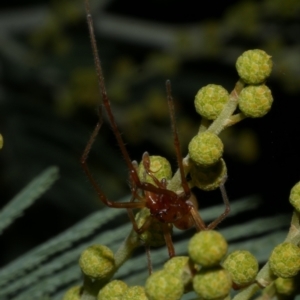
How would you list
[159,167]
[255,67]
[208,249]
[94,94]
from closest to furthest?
[208,249], [255,67], [159,167], [94,94]

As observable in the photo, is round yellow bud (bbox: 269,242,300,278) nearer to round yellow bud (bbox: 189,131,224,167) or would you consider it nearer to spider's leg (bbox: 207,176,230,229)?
round yellow bud (bbox: 189,131,224,167)

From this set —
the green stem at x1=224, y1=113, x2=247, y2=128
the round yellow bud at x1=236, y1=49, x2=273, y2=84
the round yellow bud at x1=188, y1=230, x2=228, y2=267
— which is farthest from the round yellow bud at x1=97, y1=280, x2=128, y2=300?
the round yellow bud at x1=236, y1=49, x2=273, y2=84

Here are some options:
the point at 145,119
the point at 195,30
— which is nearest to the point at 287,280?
the point at 145,119

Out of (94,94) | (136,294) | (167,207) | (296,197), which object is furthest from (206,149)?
(94,94)

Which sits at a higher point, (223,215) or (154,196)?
(154,196)

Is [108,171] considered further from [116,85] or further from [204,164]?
[204,164]

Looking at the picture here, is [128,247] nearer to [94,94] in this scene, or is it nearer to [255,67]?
[255,67]

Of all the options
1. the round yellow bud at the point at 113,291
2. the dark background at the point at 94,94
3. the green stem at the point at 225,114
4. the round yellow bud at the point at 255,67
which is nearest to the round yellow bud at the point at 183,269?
the round yellow bud at the point at 113,291
